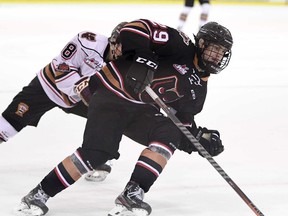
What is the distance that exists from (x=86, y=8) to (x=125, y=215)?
7.61 meters

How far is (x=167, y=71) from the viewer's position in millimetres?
2930

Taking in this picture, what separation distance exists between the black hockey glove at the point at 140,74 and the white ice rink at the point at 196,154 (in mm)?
539


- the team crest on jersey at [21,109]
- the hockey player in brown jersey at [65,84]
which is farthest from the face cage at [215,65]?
the team crest on jersey at [21,109]

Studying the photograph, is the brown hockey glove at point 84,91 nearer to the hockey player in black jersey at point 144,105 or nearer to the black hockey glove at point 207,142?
the hockey player in black jersey at point 144,105

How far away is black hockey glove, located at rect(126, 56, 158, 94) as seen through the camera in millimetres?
2768

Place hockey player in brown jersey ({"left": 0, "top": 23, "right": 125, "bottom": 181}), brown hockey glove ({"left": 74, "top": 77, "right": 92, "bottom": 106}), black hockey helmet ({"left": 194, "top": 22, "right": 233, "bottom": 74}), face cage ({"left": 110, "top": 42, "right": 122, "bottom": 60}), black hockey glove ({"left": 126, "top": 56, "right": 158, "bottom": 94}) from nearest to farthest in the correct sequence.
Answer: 1. black hockey glove ({"left": 126, "top": 56, "right": 158, "bottom": 94})
2. black hockey helmet ({"left": 194, "top": 22, "right": 233, "bottom": 74})
3. brown hockey glove ({"left": 74, "top": 77, "right": 92, "bottom": 106})
4. face cage ({"left": 110, "top": 42, "right": 122, "bottom": 60})
5. hockey player in brown jersey ({"left": 0, "top": 23, "right": 125, "bottom": 181})

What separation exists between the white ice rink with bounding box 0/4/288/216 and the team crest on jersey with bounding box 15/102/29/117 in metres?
0.27

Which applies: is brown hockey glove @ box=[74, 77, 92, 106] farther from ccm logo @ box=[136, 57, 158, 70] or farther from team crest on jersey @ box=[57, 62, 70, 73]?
ccm logo @ box=[136, 57, 158, 70]

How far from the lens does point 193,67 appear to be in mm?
2965

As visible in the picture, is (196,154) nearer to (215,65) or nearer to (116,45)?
(116,45)

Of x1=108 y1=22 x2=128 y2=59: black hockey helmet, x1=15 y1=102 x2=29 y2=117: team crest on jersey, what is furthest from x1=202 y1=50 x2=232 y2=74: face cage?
x1=15 y1=102 x2=29 y2=117: team crest on jersey

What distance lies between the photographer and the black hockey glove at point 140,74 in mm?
2768

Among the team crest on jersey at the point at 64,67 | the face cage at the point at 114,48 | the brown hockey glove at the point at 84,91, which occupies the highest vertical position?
the face cage at the point at 114,48

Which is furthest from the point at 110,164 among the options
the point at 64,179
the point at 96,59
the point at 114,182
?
the point at 64,179
